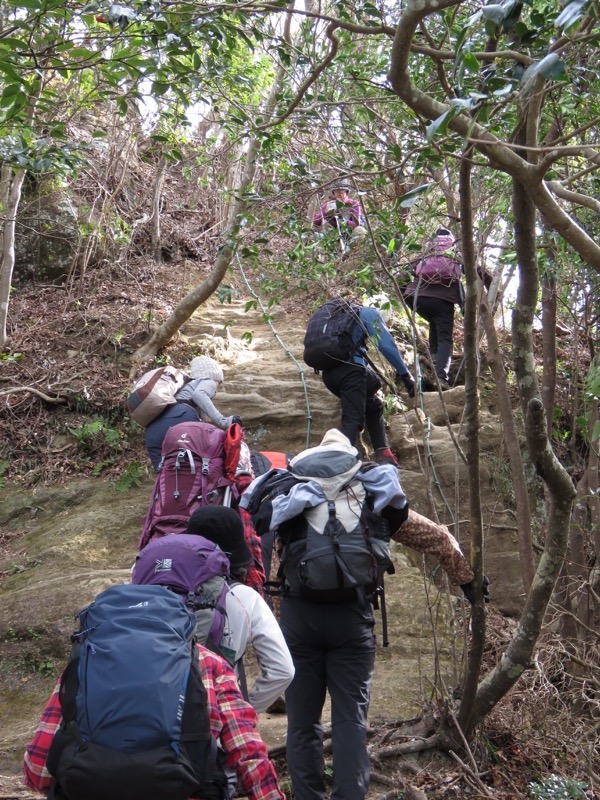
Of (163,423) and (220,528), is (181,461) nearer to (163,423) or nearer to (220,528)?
(163,423)

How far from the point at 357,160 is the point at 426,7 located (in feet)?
12.4

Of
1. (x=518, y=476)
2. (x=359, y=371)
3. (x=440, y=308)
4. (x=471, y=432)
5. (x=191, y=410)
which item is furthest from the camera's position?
(x=440, y=308)

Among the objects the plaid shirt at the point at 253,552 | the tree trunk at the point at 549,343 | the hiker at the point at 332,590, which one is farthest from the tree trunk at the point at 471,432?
the tree trunk at the point at 549,343

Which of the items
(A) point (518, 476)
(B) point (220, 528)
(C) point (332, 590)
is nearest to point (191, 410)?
(A) point (518, 476)

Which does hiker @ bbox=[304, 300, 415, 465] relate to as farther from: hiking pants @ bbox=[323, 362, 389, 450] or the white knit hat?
the white knit hat

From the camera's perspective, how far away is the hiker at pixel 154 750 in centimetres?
225

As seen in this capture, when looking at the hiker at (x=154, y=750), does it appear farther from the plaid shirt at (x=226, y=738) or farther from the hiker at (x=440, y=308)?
the hiker at (x=440, y=308)

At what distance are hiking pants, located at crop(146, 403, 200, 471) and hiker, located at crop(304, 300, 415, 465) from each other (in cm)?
144

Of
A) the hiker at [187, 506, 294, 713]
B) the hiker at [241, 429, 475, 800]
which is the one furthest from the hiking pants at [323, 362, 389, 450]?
the hiker at [187, 506, 294, 713]

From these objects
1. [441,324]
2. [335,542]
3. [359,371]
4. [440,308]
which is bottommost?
[335,542]

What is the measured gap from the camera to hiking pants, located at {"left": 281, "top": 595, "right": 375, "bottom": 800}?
12.2 ft

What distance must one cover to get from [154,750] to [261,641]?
1113 millimetres

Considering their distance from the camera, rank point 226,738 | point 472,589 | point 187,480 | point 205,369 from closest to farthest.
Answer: point 226,738, point 472,589, point 187,480, point 205,369

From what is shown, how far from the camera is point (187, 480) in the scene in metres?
4.94
